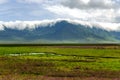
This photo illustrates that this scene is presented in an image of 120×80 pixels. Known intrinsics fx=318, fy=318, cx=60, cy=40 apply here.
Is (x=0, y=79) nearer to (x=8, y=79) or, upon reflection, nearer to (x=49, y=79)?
(x=8, y=79)

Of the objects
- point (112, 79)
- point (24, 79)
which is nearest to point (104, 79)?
point (112, 79)

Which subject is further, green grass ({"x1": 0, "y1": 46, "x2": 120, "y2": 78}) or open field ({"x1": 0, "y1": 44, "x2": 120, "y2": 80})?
green grass ({"x1": 0, "y1": 46, "x2": 120, "y2": 78})

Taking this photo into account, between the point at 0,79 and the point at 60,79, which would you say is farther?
the point at 60,79

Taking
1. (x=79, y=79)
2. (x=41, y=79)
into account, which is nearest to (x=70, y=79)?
(x=79, y=79)

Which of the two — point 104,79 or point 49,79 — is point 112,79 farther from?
point 49,79

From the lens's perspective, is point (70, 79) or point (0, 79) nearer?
point (0, 79)

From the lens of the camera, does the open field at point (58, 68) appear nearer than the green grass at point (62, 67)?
Yes

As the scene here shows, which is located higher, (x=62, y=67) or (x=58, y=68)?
(x=58, y=68)

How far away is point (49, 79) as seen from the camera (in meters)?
35.6

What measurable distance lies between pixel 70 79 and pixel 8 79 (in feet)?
23.6

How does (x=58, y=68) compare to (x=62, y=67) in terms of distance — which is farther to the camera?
(x=62, y=67)

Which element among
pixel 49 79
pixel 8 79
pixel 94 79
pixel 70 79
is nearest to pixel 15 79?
pixel 8 79

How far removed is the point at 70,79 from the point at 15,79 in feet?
20.8

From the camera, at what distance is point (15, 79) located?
34656mm
